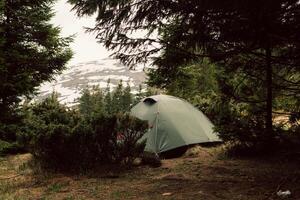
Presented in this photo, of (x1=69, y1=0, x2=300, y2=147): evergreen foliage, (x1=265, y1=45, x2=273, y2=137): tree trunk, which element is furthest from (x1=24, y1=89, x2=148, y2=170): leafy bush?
(x1=265, y1=45, x2=273, y2=137): tree trunk

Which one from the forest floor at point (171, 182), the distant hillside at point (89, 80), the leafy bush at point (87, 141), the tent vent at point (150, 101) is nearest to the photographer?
the forest floor at point (171, 182)

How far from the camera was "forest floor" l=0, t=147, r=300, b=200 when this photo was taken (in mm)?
6148

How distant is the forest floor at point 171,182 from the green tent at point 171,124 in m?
1.20

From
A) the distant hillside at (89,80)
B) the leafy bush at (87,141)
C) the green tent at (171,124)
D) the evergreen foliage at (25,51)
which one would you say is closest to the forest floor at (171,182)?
the leafy bush at (87,141)

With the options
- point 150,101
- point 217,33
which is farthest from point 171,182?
point 150,101

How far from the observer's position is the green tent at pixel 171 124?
1084 centimetres

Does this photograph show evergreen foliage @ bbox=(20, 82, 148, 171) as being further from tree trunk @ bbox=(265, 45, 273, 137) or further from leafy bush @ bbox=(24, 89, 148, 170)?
tree trunk @ bbox=(265, 45, 273, 137)

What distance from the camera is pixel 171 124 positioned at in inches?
437

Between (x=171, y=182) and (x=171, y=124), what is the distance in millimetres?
4076

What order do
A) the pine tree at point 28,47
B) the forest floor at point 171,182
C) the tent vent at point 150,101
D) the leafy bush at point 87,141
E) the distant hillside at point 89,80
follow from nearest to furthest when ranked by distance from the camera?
the forest floor at point 171,182 → the leafy bush at point 87,141 → the tent vent at point 150,101 → the pine tree at point 28,47 → the distant hillside at point 89,80

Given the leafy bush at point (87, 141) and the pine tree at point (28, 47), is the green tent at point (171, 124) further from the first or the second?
the pine tree at point (28, 47)

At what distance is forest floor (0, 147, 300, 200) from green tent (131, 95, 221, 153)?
1.20m

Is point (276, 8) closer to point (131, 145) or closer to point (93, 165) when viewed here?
point (131, 145)

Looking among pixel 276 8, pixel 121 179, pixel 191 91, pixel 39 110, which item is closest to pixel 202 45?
pixel 276 8
